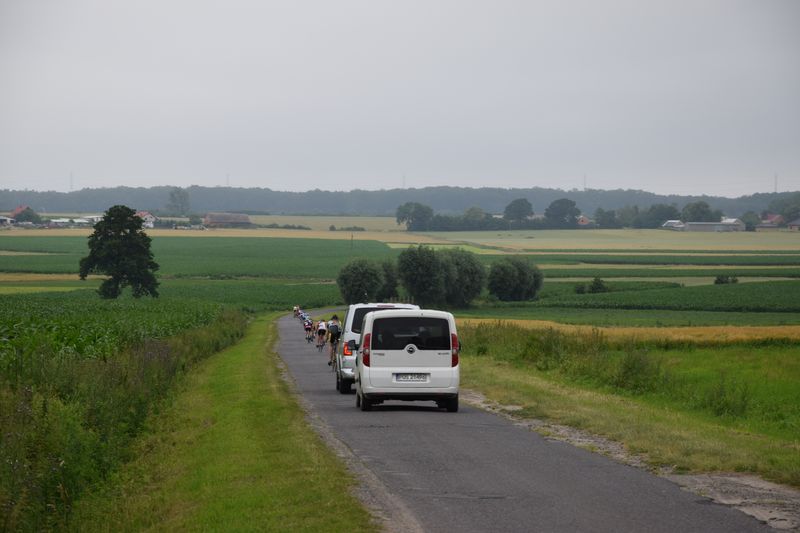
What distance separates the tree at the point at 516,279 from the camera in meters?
117

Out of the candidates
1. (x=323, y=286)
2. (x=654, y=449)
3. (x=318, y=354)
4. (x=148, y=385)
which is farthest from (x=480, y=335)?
(x=323, y=286)

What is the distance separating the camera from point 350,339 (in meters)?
28.0

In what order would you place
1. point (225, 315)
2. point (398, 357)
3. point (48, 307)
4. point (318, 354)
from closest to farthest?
point (398, 357)
point (318, 354)
point (48, 307)
point (225, 315)

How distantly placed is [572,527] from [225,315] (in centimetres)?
5959

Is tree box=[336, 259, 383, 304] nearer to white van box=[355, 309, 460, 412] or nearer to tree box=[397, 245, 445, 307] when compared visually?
tree box=[397, 245, 445, 307]

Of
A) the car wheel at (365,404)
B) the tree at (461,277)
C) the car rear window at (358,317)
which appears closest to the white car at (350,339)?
the car rear window at (358,317)

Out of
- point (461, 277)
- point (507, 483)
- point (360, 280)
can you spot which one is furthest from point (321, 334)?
point (461, 277)

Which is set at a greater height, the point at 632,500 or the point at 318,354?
the point at 632,500

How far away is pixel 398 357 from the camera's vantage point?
22.6 m

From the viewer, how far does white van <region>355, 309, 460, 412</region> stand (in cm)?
2256

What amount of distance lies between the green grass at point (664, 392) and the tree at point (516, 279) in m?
70.1

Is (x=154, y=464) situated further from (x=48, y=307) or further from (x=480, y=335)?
(x=48, y=307)

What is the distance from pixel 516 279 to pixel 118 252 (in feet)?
138

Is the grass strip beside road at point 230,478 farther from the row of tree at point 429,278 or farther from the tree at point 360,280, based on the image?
the row of tree at point 429,278
